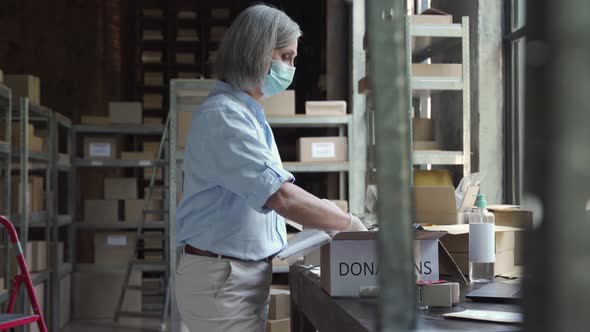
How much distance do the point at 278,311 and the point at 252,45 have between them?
104 inches

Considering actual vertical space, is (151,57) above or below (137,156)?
above

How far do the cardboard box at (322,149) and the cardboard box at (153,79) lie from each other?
5.60 m

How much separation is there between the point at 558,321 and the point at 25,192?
5.46 metres

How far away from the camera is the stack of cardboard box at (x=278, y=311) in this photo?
442 cm

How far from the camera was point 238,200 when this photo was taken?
2043 millimetres

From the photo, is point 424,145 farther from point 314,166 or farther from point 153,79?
point 153,79

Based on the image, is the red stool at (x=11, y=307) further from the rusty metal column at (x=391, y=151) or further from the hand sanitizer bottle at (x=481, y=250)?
the rusty metal column at (x=391, y=151)

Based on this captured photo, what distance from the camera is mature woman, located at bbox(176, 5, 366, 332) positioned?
193 centimetres

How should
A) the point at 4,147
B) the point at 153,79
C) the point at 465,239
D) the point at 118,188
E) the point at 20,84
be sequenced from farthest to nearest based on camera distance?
the point at 153,79
the point at 118,188
the point at 20,84
the point at 4,147
the point at 465,239

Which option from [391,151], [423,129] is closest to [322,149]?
[423,129]

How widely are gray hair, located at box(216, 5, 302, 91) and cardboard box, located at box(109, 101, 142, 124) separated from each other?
5310 mm

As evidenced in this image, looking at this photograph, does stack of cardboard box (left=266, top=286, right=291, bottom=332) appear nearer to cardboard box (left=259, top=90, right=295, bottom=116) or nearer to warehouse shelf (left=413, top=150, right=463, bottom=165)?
warehouse shelf (left=413, top=150, right=463, bottom=165)

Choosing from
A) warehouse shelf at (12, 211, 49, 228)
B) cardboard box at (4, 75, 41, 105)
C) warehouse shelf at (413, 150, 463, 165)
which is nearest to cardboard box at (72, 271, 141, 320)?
warehouse shelf at (12, 211, 49, 228)

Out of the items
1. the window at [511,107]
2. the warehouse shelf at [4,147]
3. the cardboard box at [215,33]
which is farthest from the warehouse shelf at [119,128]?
the window at [511,107]
